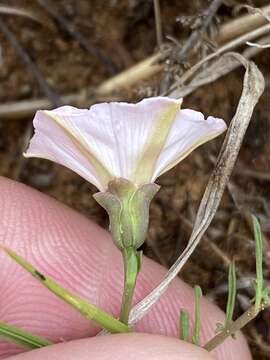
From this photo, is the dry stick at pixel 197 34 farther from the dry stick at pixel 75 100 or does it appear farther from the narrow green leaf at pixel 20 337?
the narrow green leaf at pixel 20 337

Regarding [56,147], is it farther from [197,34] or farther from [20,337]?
[197,34]

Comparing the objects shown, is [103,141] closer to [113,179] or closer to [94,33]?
[113,179]

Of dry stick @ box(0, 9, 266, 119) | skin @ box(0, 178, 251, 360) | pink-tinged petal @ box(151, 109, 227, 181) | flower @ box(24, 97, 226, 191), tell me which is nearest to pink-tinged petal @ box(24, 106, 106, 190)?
flower @ box(24, 97, 226, 191)

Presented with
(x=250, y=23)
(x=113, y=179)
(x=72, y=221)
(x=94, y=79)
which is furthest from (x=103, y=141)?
(x=94, y=79)

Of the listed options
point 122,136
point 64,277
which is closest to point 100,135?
point 122,136

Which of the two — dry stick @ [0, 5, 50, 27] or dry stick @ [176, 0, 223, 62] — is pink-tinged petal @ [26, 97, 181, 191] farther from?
dry stick @ [0, 5, 50, 27]
